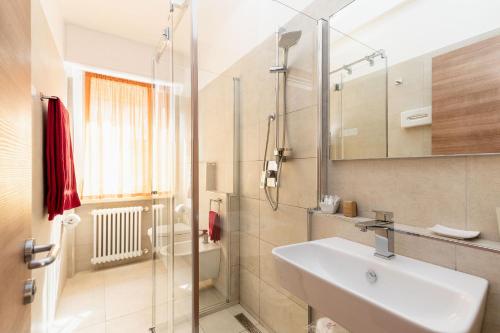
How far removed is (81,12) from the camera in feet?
7.86

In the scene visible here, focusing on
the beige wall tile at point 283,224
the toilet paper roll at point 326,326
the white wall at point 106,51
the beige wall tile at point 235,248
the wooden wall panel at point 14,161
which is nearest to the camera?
the wooden wall panel at point 14,161

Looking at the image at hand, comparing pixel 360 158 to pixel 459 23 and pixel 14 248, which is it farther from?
pixel 14 248

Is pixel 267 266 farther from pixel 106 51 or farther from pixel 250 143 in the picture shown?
pixel 106 51

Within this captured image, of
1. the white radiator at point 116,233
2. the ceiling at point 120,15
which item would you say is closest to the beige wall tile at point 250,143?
the ceiling at point 120,15

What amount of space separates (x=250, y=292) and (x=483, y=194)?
1.56 meters

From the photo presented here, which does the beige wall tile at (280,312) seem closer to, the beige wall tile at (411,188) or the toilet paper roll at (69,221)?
the beige wall tile at (411,188)

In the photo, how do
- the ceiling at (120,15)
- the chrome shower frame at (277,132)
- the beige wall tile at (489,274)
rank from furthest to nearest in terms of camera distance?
the ceiling at (120,15) → the chrome shower frame at (277,132) → the beige wall tile at (489,274)

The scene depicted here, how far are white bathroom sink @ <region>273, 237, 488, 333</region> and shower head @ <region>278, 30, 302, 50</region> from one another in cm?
126

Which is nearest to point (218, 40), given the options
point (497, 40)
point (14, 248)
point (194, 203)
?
point (194, 203)

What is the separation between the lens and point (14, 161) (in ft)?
2.15

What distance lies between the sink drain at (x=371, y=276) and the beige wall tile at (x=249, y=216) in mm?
906

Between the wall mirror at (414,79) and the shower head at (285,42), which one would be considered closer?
the wall mirror at (414,79)

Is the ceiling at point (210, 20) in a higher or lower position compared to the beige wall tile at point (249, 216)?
higher

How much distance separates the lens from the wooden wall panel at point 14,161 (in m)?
0.57
